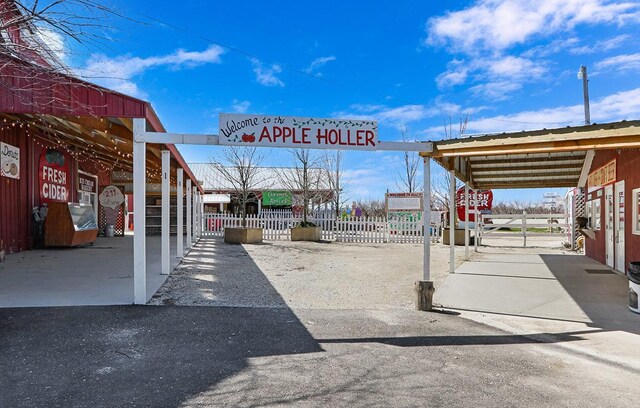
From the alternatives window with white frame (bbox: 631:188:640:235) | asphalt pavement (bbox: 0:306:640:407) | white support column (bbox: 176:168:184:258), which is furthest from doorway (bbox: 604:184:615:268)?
white support column (bbox: 176:168:184:258)

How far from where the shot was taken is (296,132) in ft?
21.2

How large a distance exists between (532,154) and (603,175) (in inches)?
103

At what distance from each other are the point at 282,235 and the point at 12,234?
10958 millimetres

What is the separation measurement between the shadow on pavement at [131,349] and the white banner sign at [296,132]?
2.41 meters

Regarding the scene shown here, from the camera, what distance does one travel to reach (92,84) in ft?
19.5

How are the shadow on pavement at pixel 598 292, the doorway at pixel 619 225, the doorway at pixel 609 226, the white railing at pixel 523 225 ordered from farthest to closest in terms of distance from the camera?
the white railing at pixel 523 225 < the doorway at pixel 609 226 < the doorway at pixel 619 225 < the shadow on pavement at pixel 598 292

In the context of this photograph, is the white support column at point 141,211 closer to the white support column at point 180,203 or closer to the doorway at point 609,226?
the white support column at point 180,203

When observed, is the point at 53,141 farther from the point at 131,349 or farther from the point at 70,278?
the point at 131,349

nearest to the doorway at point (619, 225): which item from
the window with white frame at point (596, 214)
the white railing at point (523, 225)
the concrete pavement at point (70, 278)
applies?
the window with white frame at point (596, 214)

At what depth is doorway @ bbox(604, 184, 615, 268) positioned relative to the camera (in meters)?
10.5

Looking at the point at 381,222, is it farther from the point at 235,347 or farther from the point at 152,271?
the point at 235,347

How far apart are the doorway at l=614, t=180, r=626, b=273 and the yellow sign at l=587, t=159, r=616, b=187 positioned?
0.38m

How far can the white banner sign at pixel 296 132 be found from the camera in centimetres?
633

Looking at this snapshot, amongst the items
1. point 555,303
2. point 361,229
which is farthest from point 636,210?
point 361,229
